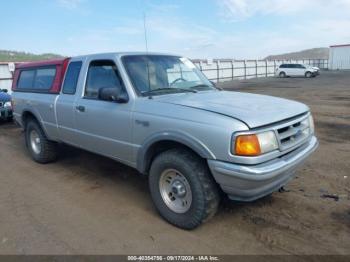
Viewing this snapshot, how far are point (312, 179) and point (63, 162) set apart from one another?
4429 mm

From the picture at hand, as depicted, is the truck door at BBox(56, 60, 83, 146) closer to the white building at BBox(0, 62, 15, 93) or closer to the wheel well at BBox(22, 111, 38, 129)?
the wheel well at BBox(22, 111, 38, 129)

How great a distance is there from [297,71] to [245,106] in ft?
126

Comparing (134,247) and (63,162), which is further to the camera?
(63,162)

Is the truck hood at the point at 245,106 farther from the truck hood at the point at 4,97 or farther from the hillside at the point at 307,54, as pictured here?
the hillside at the point at 307,54

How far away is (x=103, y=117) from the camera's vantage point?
428cm

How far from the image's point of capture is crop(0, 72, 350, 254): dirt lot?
130 inches

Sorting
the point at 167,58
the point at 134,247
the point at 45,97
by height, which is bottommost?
the point at 134,247

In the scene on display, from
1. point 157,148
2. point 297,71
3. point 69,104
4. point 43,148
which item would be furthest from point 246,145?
point 297,71

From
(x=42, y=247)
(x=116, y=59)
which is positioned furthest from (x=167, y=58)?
(x=42, y=247)

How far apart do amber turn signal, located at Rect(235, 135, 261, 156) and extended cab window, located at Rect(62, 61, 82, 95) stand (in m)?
2.91

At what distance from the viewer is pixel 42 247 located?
338 centimetres

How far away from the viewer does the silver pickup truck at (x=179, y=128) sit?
3.08m

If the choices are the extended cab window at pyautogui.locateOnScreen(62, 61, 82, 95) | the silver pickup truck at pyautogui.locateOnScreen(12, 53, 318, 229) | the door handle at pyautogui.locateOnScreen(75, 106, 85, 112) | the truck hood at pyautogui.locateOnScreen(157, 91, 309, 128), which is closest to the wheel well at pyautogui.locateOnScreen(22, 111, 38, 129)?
the silver pickup truck at pyautogui.locateOnScreen(12, 53, 318, 229)

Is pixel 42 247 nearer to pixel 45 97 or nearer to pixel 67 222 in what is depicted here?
pixel 67 222
